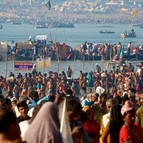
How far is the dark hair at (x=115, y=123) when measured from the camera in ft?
17.0

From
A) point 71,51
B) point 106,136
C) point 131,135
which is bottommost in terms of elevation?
point 71,51

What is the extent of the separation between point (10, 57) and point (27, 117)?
4006 centimetres

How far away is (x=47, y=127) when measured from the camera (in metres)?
3.83

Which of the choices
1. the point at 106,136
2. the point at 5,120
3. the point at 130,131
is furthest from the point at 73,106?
the point at 5,120

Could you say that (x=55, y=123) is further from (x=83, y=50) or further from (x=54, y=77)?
Answer: (x=83, y=50)

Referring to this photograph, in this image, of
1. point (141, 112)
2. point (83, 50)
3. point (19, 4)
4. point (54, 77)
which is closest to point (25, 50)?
point (83, 50)

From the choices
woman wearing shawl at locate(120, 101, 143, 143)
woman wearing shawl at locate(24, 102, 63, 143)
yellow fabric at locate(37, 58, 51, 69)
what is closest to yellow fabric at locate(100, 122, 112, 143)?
woman wearing shawl at locate(120, 101, 143, 143)

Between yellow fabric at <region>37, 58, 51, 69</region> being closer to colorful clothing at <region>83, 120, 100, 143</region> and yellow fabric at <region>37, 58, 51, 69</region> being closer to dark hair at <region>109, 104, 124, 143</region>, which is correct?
colorful clothing at <region>83, 120, 100, 143</region>

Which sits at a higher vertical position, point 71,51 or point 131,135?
point 131,135

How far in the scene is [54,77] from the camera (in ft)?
67.5

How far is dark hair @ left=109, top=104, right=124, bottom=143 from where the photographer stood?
5.18 m

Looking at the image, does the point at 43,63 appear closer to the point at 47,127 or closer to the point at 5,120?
the point at 47,127

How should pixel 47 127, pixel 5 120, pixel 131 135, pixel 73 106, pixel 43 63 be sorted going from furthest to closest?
1. pixel 43 63
2. pixel 131 135
3. pixel 73 106
4. pixel 47 127
5. pixel 5 120

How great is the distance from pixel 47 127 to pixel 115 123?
1.47 m
